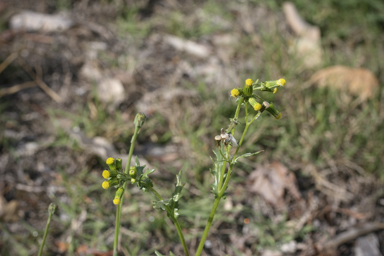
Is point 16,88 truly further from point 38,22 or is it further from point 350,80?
point 350,80

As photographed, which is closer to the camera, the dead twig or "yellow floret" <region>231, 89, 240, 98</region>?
"yellow floret" <region>231, 89, 240, 98</region>

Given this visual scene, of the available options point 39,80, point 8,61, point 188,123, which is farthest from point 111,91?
point 8,61

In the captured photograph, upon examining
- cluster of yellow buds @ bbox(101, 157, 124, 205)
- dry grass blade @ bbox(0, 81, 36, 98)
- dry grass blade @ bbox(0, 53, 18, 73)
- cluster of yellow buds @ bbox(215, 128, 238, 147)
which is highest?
cluster of yellow buds @ bbox(215, 128, 238, 147)

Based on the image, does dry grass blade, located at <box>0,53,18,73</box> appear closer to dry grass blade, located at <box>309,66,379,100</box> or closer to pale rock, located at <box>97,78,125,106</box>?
pale rock, located at <box>97,78,125,106</box>

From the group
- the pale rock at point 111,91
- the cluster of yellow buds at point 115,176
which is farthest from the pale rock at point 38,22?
the cluster of yellow buds at point 115,176

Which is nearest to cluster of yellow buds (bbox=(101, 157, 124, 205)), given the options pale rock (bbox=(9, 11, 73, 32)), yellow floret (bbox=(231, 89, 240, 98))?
yellow floret (bbox=(231, 89, 240, 98))

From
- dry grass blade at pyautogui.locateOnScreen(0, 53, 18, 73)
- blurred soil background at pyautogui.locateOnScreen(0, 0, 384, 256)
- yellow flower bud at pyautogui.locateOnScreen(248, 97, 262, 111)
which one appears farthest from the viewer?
dry grass blade at pyautogui.locateOnScreen(0, 53, 18, 73)

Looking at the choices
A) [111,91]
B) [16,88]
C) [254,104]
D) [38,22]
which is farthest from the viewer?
[38,22]

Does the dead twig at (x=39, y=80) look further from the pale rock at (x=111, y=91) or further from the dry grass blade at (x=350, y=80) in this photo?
the dry grass blade at (x=350, y=80)

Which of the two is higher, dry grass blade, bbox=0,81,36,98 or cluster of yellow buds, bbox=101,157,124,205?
cluster of yellow buds, bbox=101,157,124,205
